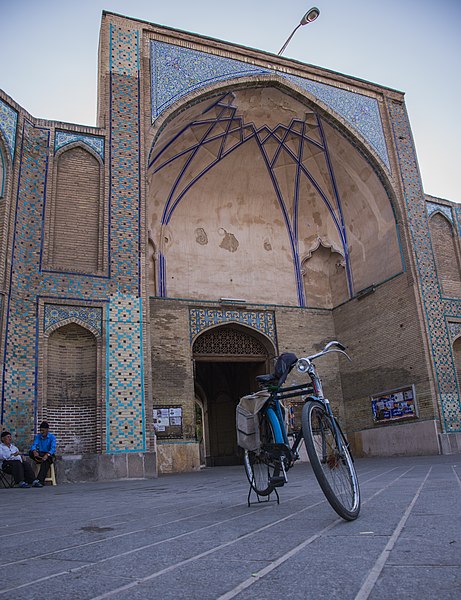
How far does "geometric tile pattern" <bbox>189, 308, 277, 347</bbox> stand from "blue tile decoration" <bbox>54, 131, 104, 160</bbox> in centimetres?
399

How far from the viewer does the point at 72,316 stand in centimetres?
851

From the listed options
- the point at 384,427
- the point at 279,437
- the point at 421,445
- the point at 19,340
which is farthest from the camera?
the point at 384,427

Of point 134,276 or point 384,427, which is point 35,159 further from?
point 384,427

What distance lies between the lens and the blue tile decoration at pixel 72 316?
837cm

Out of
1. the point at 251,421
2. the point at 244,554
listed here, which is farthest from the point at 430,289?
the point at 244,554

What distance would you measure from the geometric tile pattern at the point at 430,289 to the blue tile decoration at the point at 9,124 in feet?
26.4

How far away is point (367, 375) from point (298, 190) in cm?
495

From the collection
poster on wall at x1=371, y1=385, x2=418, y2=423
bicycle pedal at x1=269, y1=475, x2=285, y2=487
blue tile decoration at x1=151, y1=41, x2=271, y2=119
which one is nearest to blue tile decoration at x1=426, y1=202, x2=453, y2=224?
→ poster on wall at x1=371, y1=385, x2=418, y2=423

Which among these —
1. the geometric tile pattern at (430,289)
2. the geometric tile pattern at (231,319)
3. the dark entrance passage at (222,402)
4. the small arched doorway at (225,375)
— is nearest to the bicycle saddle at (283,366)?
the geometric tile pattern at (430,289)

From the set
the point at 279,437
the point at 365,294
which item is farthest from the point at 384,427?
the point at 279,437

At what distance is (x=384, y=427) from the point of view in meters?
11.4

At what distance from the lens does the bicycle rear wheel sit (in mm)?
2836

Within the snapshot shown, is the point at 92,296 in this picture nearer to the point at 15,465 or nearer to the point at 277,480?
the point at 15,465

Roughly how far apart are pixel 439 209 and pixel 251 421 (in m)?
11.0
